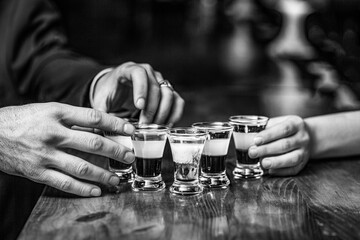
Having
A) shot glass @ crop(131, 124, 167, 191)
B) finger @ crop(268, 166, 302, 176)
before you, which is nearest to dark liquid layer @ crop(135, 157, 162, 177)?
shot glass @ crop(131, 124, 167, 191)

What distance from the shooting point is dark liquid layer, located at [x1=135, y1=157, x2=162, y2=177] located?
1.28 m

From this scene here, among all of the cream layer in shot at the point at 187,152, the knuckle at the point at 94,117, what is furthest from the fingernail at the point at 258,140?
the knuckle at the point at 94,117

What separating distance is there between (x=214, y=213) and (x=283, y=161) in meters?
0.36

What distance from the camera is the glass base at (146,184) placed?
4.24 feet

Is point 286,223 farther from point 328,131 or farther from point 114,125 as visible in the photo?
point 328,131

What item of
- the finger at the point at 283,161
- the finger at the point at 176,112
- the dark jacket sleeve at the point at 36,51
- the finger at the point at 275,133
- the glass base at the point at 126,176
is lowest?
the glass base at the point at 126,176

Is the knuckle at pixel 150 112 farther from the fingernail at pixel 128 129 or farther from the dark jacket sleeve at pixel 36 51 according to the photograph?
the dark jacket sleeve at pixel 36 51

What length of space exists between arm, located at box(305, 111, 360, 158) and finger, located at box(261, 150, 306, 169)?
152mm

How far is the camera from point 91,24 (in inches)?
236

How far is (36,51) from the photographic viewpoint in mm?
2373

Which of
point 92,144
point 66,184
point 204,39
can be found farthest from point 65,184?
point 204,39

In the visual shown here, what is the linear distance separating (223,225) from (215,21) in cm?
593

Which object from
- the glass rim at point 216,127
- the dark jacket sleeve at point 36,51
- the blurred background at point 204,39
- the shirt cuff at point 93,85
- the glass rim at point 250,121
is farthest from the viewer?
the blurred background at point 204,39

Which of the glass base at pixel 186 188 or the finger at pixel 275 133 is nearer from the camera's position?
the glass base at pixel 186 188
